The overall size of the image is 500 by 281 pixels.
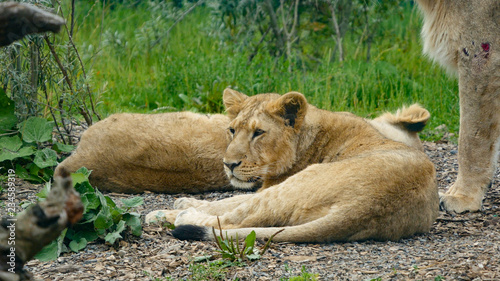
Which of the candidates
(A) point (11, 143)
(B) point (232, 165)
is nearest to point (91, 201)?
(B) point (232, 165)

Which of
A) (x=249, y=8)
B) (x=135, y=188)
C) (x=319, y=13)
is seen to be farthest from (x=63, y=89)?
(x=319, y=13)

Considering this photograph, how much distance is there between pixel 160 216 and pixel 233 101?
117 cm

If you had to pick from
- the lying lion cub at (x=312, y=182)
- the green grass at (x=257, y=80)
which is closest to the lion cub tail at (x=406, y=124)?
the lying lion cub at (x=312, y=182)

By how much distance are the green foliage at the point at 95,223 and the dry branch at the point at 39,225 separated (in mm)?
1432

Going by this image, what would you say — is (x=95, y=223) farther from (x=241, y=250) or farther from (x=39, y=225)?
(x=39, y=225)

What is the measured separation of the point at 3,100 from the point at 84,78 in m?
0.76

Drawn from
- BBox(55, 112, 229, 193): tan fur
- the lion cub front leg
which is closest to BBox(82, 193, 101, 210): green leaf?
the lion cub front leg

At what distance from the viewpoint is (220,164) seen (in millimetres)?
4820

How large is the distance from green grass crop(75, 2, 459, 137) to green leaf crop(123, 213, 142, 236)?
2.95m

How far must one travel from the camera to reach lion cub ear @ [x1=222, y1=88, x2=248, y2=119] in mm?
4695

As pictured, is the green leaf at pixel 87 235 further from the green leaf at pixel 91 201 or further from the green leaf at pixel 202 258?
the green leaf at pixel 202 258

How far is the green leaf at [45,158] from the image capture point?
15.6ft

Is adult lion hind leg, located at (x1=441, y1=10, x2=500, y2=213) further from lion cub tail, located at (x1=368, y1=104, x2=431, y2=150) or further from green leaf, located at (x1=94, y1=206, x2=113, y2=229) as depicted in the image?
green leaf, located at (x1=94, y1=206, x2=113, y2=229)

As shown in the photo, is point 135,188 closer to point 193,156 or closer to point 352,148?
point 193,156
